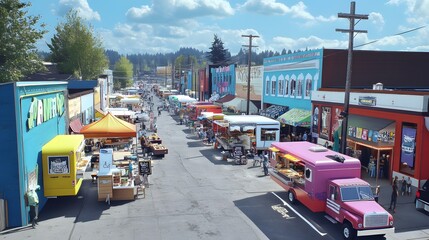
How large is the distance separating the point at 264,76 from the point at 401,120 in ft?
85.6

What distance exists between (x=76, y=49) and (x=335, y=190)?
50042 mm

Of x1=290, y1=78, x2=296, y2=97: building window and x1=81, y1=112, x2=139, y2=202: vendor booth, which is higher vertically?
x1=290, y1=78, x2=296, y2=97: building window

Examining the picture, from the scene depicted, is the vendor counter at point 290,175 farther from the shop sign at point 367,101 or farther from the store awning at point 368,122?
the shop sign at point 367,101

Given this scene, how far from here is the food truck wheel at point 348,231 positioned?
13273mm

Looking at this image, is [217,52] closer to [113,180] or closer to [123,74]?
[123,74]

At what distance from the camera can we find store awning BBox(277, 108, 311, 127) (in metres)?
32.7

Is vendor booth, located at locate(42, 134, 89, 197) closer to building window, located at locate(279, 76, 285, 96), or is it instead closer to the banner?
the banner

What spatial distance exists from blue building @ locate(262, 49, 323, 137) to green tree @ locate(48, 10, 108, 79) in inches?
1080

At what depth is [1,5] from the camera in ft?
99.4

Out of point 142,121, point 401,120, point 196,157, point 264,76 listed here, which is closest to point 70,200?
point 196,157

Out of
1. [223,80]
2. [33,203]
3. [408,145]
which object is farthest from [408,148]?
[223,80]

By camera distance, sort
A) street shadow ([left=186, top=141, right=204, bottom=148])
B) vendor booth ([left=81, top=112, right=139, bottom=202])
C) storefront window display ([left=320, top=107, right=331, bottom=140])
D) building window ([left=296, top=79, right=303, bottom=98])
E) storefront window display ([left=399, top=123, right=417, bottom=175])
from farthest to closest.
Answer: building window ([left=296, top=79, right=303, bottom=98]), street shadow ([left=186, top=141, right=204, bottom=148]), storefront window display ([left=320, top=107, right=331, bottom=140]), storefront window display ([left=399, top=123, right=417, bottom=175]), vendor booth ([left=81, top=112, right=139, bottom=202])

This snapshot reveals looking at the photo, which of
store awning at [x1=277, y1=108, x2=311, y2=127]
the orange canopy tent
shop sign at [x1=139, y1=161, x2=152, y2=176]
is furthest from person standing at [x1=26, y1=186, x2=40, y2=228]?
store awning at [x1=277, y1=108, x2=311, y2=127]

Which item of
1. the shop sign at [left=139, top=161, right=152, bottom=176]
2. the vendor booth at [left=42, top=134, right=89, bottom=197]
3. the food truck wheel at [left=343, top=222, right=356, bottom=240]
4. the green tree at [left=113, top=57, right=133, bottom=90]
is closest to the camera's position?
the food truck wheel at [left=343, top=222, right=356, bottom=240]
